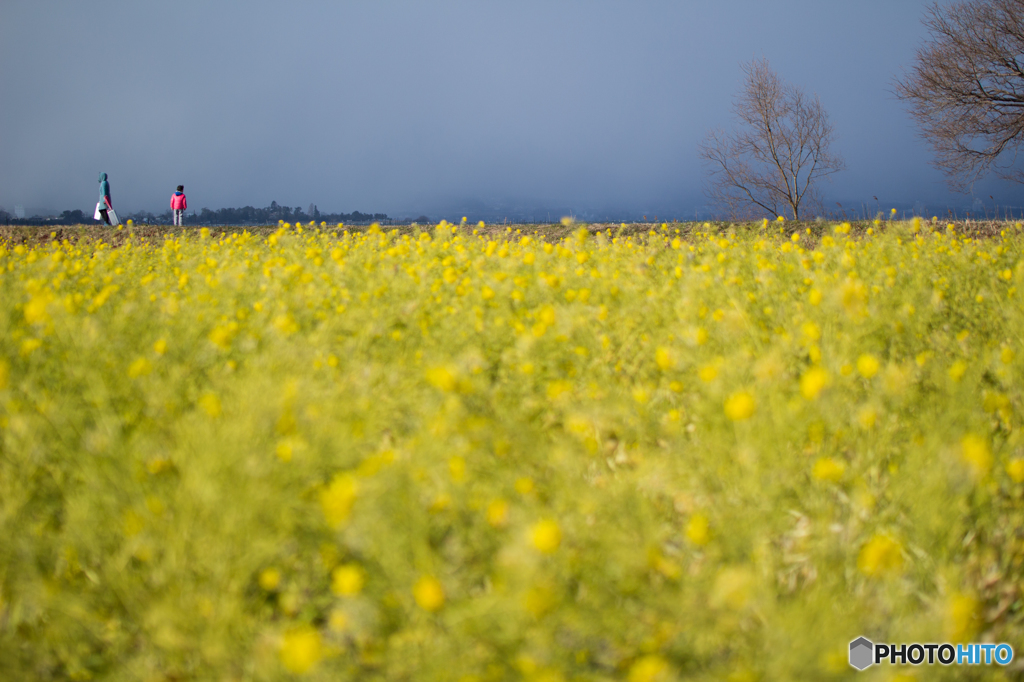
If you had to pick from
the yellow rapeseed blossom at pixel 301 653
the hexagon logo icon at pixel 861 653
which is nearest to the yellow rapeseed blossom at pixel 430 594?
the yellow rapeseed blossom at pixel 301 653

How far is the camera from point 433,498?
1.81 meters

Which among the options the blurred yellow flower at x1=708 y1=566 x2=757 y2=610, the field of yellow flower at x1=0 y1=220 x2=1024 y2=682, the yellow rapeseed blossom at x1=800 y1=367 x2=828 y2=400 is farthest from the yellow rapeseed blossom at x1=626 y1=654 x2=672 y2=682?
the yellow rapeseed blossom at x1=800 y1=367 x2=828 y2=400

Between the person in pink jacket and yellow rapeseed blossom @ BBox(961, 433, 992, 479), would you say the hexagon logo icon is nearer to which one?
yellow rapeseed blossom @ BBox(961, 433, 992, 479)

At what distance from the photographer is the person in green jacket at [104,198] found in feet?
47.9

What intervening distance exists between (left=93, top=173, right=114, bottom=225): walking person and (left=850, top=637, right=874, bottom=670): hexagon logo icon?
18465 millimetres

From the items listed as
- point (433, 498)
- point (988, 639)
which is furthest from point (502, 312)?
point (988, 639)

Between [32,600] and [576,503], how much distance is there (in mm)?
1696

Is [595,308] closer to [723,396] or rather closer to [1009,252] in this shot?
[723,396]

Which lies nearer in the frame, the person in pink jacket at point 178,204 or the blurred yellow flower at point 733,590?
the blurred yellow flower at point 733,590

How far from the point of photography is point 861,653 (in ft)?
4.58

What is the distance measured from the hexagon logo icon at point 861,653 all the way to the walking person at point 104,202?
727 inches

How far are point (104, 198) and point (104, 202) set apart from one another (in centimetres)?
12

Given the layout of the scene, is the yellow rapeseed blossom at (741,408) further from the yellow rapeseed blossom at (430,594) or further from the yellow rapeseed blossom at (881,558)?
the yellow rapeseed blossom at (430,594)

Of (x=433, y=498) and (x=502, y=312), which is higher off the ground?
(x=502, y=312)
